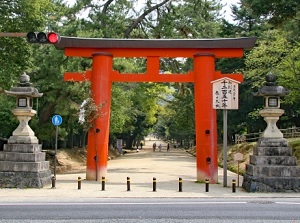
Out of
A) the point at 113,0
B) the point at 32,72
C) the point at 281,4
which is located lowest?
the point at 32,72

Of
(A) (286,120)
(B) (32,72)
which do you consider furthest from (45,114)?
(A) (286,120)

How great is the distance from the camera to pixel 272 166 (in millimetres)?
15961

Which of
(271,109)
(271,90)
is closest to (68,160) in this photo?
(271,109)

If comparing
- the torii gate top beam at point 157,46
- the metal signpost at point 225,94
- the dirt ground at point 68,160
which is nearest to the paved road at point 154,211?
the metal signpost at point 225,94

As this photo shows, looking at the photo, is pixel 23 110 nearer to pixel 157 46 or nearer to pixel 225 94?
pixel 157 46

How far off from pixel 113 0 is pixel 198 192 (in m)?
18.5

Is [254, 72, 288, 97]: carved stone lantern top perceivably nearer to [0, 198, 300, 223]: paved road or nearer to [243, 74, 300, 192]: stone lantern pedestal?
[243, 74, 300, 192]: stone lantern pedestal

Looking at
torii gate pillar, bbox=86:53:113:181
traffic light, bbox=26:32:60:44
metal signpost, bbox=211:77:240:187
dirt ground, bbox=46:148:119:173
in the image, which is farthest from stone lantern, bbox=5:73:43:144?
dirt ground, bbox=46:148:119:173

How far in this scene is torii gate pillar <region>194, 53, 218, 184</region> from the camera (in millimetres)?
19281

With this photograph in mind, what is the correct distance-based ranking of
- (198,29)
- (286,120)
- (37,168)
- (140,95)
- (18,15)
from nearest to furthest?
(37,168), (18,15), (198,29), (140,95), (286,120)

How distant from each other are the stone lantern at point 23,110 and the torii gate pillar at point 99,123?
294 centimetres

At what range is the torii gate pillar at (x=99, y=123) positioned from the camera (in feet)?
64.1

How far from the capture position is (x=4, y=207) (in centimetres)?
1117

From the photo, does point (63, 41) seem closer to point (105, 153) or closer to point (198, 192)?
point (105, 153)
